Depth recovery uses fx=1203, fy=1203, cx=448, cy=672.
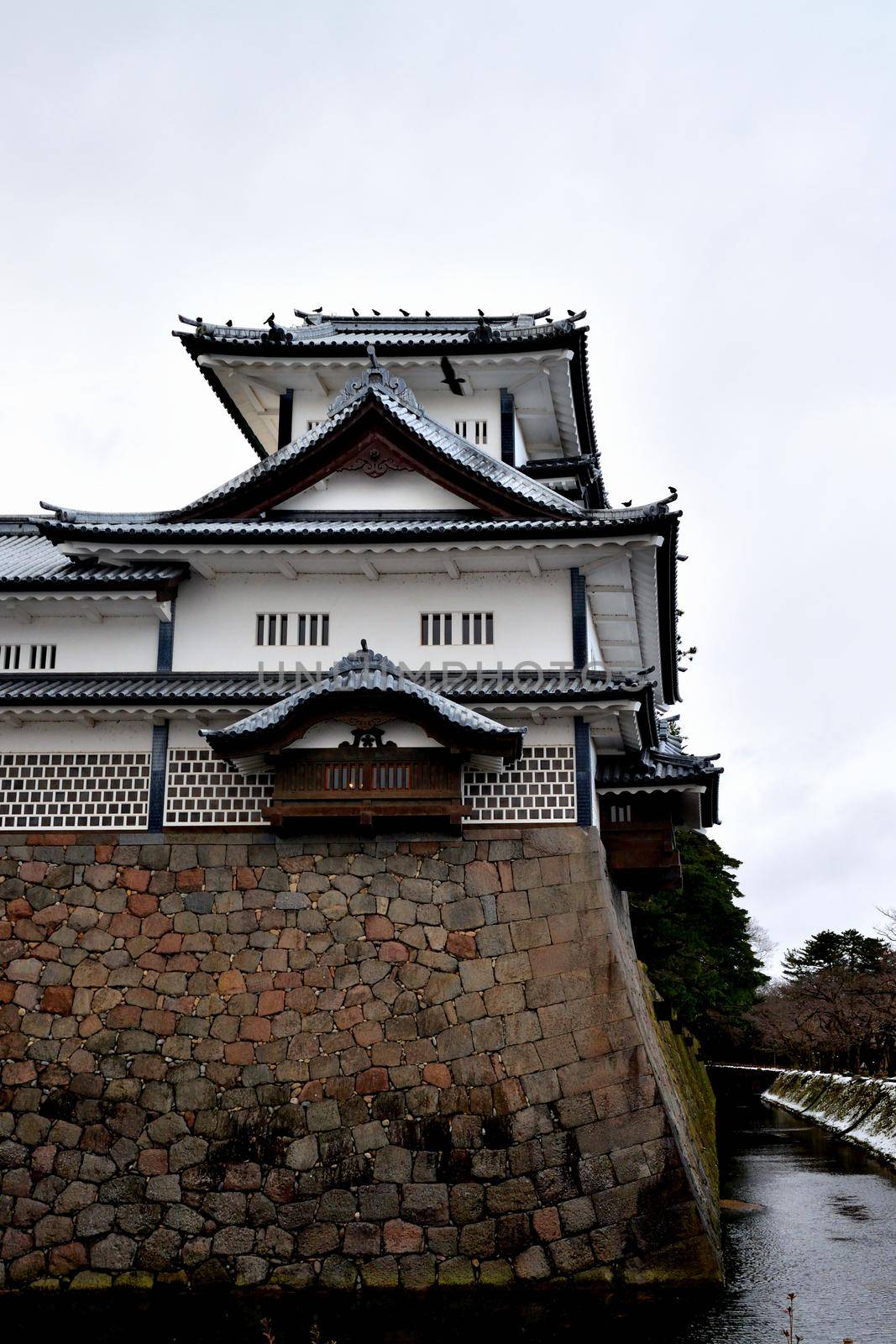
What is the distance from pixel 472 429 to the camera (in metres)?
17.2

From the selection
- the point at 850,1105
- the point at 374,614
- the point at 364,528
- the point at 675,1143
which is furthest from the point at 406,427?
the point at 850,1105

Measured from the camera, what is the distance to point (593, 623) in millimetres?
15289

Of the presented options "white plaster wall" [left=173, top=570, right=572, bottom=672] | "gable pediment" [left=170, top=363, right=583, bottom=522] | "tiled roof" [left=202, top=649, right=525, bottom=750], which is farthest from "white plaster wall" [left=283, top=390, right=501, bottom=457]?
"tiled roof" [left=202, top=649, right=525, bottom=750]

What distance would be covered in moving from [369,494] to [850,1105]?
2191cm

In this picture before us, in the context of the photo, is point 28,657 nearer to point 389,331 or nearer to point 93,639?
point 93,639

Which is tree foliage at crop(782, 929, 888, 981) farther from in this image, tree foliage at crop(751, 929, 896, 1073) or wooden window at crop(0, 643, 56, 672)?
wooden window at crop(0, 643, 56, 672)

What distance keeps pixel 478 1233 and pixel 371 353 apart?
10372 millimetres

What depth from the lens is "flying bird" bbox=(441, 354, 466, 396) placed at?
1638cm

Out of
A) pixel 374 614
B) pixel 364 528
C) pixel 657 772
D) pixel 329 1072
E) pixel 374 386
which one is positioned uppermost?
pixel 374 386

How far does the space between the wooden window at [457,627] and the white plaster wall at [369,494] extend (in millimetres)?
1457

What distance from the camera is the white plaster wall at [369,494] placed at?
46.8 ft

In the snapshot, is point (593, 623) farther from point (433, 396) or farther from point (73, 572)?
point (73, 572)

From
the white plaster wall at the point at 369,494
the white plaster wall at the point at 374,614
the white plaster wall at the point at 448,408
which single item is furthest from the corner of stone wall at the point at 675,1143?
the white plaster wall at the point at 448,408

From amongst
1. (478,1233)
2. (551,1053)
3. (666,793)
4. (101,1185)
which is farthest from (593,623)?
(101,1185)
